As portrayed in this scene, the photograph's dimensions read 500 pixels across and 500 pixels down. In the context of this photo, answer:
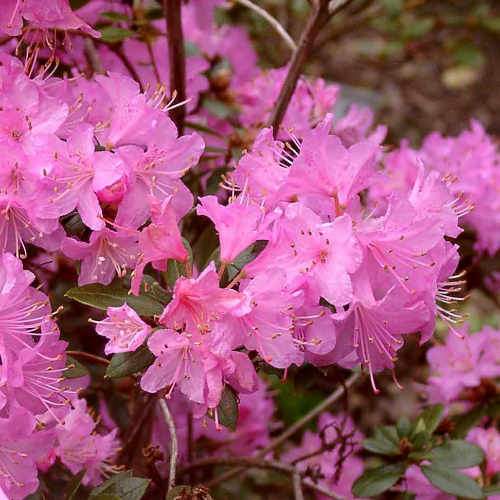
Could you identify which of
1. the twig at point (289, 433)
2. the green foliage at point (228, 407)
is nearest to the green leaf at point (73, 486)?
the green foliage at point (228, 407)

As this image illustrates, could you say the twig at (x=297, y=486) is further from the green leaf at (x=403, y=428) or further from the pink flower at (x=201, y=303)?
the pink flower at (x=201, y=303)

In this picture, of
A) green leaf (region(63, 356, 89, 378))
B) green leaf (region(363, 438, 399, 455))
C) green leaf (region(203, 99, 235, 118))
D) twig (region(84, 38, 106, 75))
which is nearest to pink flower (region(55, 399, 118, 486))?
green leaf (region(63, 356, 89, 378))

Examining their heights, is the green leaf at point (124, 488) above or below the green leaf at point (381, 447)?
above

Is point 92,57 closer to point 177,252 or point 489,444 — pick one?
point 177,252

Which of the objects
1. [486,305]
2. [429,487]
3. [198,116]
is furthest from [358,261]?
[486,305]

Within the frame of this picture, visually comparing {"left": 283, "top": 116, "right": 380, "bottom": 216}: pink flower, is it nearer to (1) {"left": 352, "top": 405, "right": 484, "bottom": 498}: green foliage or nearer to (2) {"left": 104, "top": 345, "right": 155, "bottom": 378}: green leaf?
A: (2) {"left": 104, "top": 345, "right": 155, "bottom": 378}: green leaf

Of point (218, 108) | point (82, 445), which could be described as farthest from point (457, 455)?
point (218, 108)
